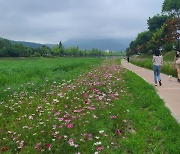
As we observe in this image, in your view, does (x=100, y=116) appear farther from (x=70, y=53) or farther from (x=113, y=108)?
(x=70, y=53)

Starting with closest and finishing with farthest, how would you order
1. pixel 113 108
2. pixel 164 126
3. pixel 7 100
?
pixel 164 126 → pixel 113 108 → pixel 7 100

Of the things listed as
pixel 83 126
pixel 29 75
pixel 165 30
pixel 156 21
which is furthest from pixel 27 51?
pixel 83 126

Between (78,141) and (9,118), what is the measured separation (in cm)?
272

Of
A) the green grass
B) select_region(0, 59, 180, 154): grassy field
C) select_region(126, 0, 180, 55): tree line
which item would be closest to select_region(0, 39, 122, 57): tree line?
select_region(126, 0, 180, 55): tree line

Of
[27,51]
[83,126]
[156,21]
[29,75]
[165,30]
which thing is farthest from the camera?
[27,51]

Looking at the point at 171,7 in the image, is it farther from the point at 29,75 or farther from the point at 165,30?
the point at 29,75

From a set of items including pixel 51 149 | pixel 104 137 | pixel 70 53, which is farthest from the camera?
pixel 70 53

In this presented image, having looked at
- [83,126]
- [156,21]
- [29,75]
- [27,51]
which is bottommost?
[27,51]

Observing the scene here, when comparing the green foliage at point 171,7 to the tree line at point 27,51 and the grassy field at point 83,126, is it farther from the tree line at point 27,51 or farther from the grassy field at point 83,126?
the grassy field at point 83,126

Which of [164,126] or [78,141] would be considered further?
[164,126]

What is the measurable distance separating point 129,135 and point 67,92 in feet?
12.6

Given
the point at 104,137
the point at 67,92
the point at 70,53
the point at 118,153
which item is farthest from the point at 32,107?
the point at 70,53

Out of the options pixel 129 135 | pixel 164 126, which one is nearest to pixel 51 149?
pixel 129 135

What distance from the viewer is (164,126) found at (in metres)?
6.96
